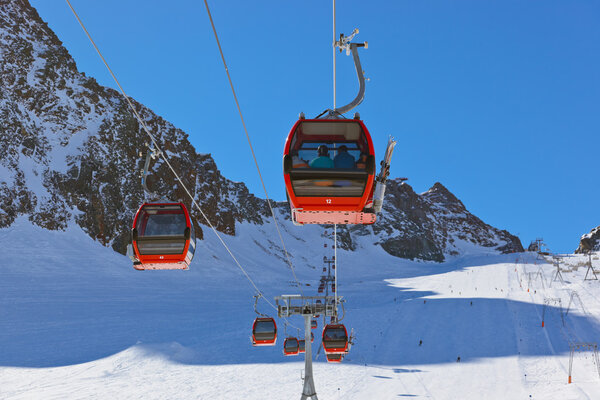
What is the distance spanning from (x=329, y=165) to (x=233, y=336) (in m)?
27.1

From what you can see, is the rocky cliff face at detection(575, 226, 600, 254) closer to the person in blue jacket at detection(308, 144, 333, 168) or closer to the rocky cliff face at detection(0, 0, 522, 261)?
the rocky cliff face at detection(0, 0, 522, 261)

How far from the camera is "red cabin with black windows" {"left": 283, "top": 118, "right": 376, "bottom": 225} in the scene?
7160 mm

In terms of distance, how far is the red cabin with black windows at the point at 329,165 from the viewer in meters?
7.16

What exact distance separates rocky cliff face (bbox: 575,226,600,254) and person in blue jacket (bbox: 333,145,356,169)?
156 metres

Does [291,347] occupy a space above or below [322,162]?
below

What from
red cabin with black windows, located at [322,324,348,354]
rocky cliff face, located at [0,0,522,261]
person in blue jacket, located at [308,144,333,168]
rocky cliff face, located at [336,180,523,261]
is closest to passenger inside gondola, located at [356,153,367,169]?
person in blue jacket, located at [308,144,333,168]

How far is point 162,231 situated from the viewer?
10.3m

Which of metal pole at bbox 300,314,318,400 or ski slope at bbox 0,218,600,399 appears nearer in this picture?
metal pole at bbox 300,314,318,400

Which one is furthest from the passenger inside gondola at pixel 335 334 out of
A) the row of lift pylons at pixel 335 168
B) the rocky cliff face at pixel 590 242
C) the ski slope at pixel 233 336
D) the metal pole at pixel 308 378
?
the rocky cliff face at pixel 590 242

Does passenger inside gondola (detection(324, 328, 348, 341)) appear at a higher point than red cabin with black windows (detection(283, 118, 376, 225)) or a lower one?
lower

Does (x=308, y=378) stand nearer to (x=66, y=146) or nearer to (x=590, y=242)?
(x=66, y=146)

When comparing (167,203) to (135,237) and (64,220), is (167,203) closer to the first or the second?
(135,237)

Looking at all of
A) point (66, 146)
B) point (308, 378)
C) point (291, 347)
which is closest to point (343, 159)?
point (308, 378)

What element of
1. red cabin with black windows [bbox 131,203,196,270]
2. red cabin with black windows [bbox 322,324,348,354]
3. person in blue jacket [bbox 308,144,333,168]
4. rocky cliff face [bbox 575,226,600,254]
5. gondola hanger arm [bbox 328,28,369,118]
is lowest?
red cabin with black windows [bbox 322,324,348,354]
